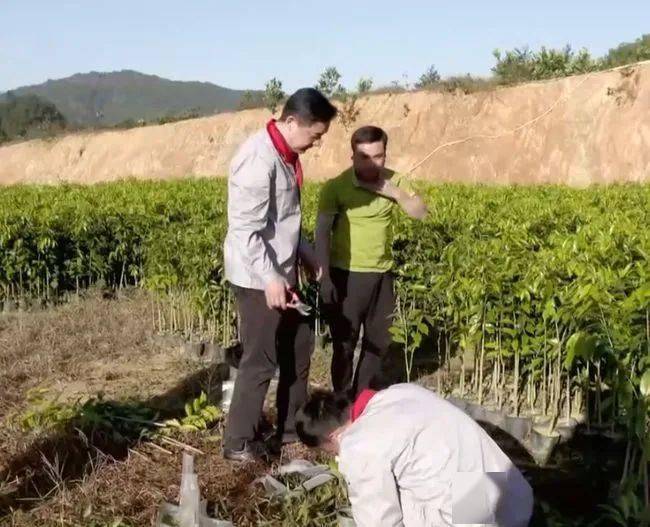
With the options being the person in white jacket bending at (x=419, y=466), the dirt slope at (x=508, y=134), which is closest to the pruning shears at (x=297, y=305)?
the person in white jacket bending at (x=419, y=466)

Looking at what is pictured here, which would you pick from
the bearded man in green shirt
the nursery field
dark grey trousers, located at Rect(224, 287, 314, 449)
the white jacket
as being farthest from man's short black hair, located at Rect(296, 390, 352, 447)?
the bearded man in green shirt

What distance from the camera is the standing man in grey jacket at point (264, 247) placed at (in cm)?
389

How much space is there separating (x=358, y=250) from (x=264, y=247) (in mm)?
1055

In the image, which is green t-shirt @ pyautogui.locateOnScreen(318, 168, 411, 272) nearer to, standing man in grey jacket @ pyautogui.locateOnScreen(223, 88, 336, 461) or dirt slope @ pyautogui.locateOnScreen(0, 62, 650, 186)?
standing man in grey jacket @ pyautogui.locateOnScreen(223, 88, 336, 461)

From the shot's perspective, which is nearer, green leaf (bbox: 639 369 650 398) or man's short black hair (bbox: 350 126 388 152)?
green leaf (bbox: 639 369 650 398)

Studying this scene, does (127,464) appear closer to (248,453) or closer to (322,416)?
(248,453)

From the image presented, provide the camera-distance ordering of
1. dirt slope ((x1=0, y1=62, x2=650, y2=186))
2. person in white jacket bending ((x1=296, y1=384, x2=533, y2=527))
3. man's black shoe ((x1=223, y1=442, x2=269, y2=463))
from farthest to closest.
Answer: dirt slope ((x1=0, y1=62, x2=650, y2=186)) < man's black shoe ((x1=223, y1=442, x2=269, y2=463)) < person in white jacket bending ((x1=296, y1=384, x2=533, y2=527))

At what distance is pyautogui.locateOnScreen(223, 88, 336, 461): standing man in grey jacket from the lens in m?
3.89

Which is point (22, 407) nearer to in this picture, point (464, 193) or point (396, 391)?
point (396, 391)

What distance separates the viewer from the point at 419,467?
2479mm

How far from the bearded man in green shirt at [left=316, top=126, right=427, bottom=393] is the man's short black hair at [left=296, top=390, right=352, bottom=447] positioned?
2081 mm

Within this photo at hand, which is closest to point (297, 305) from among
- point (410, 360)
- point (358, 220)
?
point (358, 220)

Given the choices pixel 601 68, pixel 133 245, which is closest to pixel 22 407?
pixel 133 245

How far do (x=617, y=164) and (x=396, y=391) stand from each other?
22.8 metres
